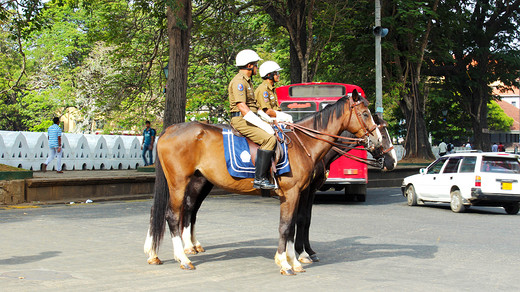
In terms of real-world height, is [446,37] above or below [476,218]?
above

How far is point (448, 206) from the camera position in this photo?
19766 millimetres

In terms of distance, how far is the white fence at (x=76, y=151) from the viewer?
78.4 feet

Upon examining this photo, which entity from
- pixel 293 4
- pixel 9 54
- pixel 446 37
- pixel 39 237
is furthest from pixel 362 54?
pixel 9 54

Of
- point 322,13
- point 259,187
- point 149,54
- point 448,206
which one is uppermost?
point 322,13

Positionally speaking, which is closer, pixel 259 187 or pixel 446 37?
pixel 259 187

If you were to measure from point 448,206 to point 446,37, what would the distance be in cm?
1925

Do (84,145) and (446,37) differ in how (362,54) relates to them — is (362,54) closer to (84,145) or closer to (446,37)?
(446,37)

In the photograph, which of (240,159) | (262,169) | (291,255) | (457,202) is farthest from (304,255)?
(457,202)

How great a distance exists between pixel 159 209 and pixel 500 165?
11121mm

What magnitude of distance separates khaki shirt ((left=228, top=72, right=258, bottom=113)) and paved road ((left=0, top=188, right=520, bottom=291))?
7.08 feet

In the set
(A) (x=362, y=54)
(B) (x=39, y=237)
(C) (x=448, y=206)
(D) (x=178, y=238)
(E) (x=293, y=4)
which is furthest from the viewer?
(A) (x=362, y=54)

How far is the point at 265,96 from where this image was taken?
895 cm

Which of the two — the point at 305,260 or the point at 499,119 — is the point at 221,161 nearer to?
the point at 305,260

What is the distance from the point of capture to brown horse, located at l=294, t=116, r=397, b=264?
28.3ft
